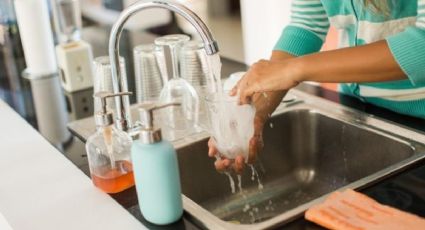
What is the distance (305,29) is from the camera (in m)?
1.50

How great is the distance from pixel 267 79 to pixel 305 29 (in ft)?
1.35

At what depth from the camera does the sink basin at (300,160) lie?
1257 mm

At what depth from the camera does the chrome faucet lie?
1003 mm

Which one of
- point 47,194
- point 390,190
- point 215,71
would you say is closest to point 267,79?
Answer: point 215,71

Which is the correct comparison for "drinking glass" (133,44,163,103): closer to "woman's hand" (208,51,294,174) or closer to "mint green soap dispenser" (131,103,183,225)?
"woman's hand" (208,51,294,174)

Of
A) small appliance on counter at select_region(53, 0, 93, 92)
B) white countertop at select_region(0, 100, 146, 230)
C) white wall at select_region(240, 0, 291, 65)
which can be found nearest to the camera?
white countertop at select_region(0, 100, 146, 230)

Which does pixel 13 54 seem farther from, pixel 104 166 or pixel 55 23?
pixel 104 166

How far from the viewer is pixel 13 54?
7.28 feet

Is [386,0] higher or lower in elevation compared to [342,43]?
higher

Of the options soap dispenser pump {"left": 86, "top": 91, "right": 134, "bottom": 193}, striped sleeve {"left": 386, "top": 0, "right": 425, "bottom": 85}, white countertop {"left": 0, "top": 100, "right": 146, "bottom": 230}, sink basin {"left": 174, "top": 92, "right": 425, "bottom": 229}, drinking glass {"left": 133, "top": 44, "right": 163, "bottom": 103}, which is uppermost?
striped sleeve {"left": 386, "top": 0, "right": 425, "bottom": 85}

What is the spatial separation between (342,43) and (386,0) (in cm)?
26

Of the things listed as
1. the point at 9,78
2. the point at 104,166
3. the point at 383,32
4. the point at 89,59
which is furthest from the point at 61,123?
the point at 383,32

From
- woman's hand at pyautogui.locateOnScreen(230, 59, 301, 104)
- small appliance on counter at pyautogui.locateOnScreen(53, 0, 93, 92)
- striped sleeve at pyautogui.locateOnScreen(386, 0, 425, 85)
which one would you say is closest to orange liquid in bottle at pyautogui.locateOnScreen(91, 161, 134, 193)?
woman's hand at pyautogui.locateOnScreen(230, 59, 301, 104)

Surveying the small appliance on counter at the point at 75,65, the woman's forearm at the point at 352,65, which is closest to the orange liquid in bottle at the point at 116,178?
the woman's forearm at the point at 352,65
